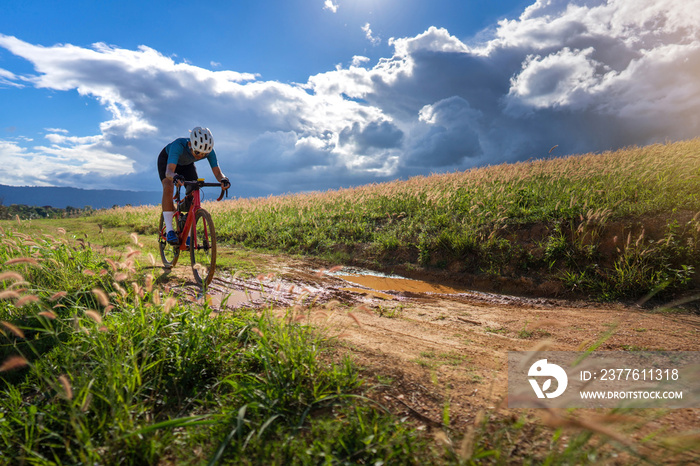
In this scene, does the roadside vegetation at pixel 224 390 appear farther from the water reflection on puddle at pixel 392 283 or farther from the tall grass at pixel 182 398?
the water reflection on puddle at pixel 392 283

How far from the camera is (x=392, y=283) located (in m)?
8.04

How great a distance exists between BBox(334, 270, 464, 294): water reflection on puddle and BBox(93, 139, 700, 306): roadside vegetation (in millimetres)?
610

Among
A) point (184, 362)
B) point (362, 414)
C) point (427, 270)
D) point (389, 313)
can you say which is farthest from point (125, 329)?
point (427, 270)

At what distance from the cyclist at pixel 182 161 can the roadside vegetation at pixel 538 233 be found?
15.1ft

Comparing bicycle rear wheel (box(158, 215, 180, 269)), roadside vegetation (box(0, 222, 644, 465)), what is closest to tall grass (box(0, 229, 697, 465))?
roadside vegetation (box(0, 222, 644, 465))

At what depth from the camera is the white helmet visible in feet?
22.1

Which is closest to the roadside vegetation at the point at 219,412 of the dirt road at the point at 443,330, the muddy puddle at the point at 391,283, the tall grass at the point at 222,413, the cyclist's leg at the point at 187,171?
the tall grass at the point at 222,413

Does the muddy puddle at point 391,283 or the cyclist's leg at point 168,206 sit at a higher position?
the cyclist's leg at point 168,206

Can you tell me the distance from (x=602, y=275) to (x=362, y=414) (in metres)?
6.82

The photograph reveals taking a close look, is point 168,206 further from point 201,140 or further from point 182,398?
point 182,398

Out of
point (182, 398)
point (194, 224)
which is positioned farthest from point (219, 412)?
point (194, 224)

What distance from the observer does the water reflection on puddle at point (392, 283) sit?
754cm

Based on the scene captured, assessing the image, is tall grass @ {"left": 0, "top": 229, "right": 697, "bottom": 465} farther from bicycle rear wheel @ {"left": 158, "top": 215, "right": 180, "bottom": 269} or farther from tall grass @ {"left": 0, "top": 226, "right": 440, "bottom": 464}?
bicycle rear wheel @ {"left": 158, "top": 215, "right": 180, "bottom": 269}

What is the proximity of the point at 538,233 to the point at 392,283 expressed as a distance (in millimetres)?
3843
